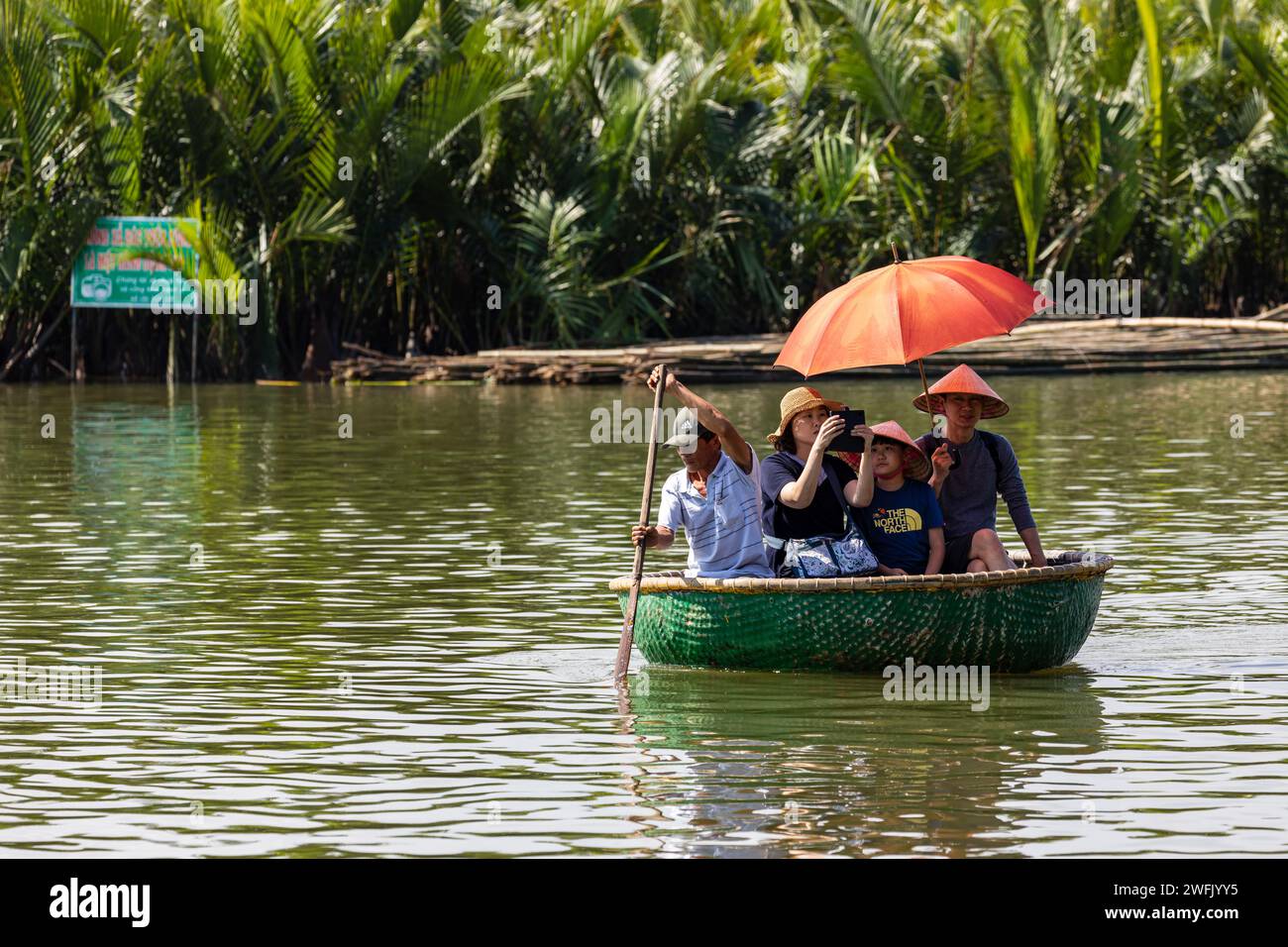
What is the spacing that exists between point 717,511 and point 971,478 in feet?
4.16

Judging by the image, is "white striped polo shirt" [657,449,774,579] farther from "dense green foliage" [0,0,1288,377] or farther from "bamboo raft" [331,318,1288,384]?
"dense green foliage" [0,0,1288,377]

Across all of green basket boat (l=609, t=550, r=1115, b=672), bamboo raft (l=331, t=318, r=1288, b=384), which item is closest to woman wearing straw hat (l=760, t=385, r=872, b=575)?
green basket boat (l=609, t=550, r=1115, b=672)

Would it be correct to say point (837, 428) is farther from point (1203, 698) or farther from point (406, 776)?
point (406, 776)

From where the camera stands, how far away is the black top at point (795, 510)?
10672 mm

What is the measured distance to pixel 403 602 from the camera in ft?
42.0

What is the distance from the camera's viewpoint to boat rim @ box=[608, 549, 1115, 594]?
10125 mm

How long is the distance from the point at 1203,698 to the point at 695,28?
2837 centimetres

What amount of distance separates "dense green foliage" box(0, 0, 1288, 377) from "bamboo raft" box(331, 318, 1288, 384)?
119 centimetres

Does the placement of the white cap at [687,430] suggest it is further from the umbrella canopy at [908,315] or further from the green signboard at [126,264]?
the green signboard at [126,264]

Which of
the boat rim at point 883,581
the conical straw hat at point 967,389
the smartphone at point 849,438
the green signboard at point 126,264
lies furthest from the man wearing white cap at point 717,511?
the green signboard at point 126,264

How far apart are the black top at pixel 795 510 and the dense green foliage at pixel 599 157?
21168mm

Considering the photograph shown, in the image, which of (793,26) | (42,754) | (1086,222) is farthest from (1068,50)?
(42,754)

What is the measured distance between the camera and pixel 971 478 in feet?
36.3

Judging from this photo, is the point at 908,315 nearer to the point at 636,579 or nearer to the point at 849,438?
the point at 849,438
